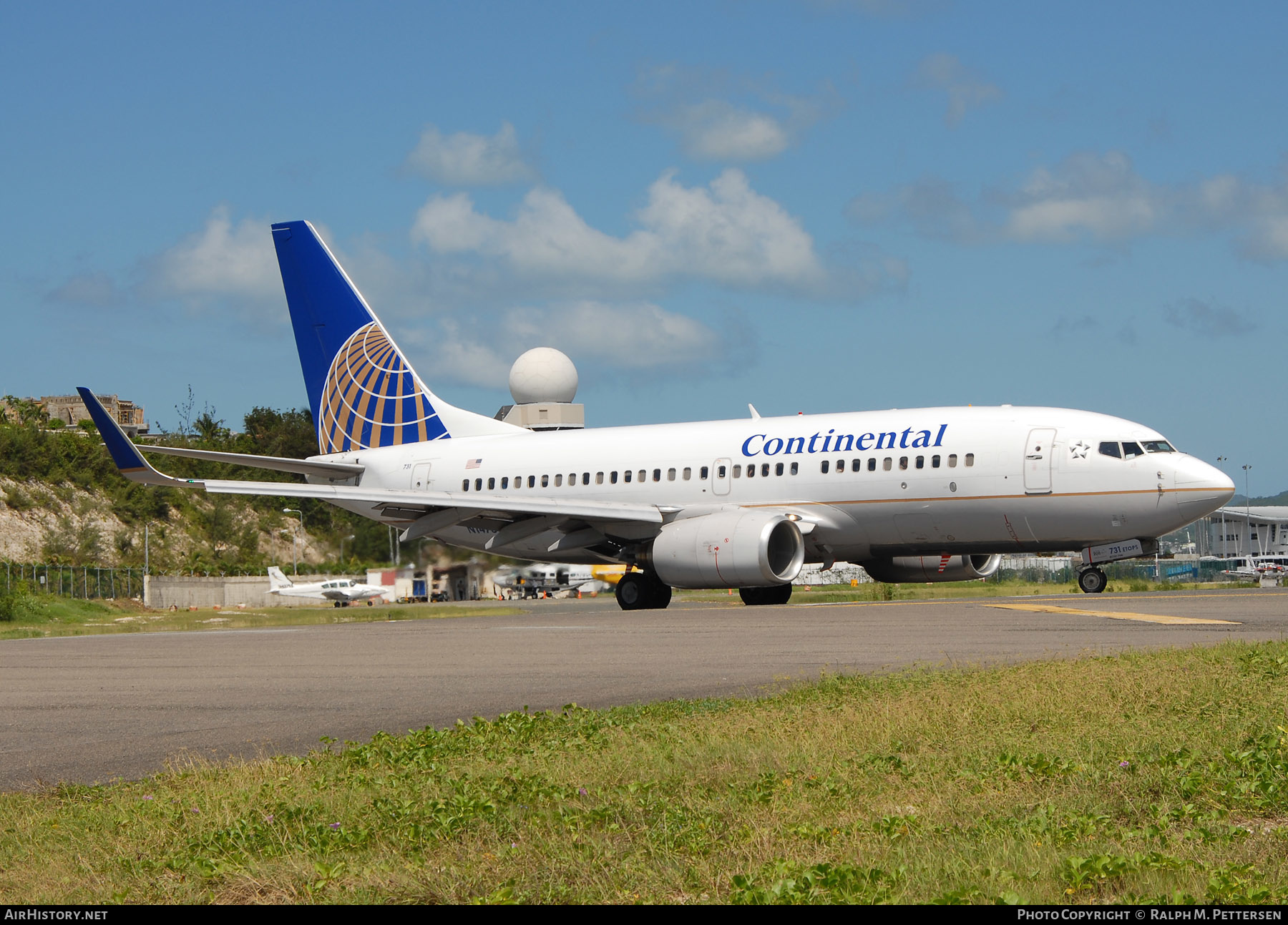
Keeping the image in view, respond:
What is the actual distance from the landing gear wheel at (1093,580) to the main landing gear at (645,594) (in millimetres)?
8832

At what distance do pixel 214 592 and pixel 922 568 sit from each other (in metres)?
48.6

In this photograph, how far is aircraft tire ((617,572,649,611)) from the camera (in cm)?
3019

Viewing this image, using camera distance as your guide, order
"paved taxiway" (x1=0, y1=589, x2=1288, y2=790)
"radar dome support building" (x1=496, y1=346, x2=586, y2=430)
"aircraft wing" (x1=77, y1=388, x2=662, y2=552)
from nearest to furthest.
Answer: "paved taxiway" (x1=0, y1=589, x2=1288, y2=790)
"aircraft wing" (x1=77, y1=388, x2=662, y2=552)
"radar dome support building" (x1=496, y1=346, x2=586, y2=430)

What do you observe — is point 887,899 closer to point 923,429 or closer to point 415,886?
point 415,886

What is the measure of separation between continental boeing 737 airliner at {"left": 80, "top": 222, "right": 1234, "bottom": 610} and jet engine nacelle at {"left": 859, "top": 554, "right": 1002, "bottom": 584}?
0.16 ft

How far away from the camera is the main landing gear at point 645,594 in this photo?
30172 millimetres

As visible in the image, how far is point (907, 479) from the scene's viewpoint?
2675 centimetres

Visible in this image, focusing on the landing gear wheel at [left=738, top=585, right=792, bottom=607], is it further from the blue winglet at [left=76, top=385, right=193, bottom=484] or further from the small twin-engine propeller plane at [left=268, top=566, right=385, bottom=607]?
the small twin-engine propeller plane at [left=268, top=566, right=385, bottom=607]

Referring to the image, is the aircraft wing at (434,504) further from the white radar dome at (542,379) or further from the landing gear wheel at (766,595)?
the white radar dome at (542,379)

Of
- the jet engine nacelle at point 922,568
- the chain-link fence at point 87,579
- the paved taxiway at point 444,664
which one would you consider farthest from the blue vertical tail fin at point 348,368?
the chain-link fence at point 87,579

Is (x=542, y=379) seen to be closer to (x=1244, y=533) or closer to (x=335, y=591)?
(x=335, y=591)

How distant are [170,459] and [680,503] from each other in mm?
59685

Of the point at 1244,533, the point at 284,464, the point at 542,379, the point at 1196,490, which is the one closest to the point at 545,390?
the point at 542,379

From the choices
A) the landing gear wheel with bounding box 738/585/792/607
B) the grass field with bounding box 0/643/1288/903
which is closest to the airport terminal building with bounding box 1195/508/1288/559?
the landing gear wheel with bounding box 738/585/792/607
